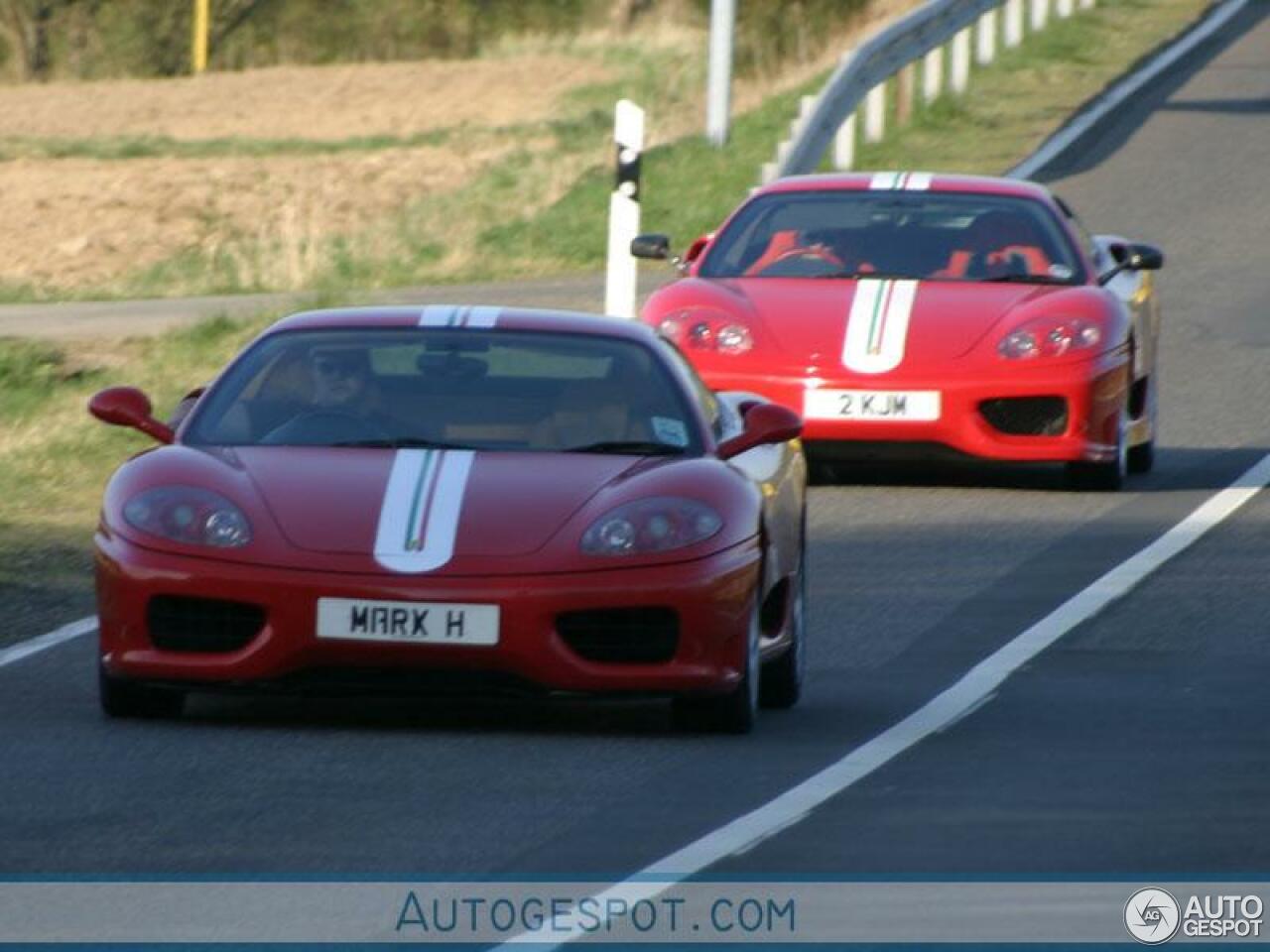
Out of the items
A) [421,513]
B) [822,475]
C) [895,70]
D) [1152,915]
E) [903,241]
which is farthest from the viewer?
[895,70]

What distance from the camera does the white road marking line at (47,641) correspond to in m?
11.1

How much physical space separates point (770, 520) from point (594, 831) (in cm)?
233

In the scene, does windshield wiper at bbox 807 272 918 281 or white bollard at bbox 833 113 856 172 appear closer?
windshield wiper at bbox 807 272 918 281

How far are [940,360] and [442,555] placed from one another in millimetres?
6374

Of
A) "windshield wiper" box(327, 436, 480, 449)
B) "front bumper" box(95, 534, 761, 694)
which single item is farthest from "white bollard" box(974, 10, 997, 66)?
"front bumper" box(95, 534, 761, 694)

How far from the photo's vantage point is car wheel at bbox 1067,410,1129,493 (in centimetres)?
1587

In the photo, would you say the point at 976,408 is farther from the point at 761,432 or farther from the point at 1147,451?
the point at 761,432

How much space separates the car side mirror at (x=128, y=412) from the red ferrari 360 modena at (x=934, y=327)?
530 cm

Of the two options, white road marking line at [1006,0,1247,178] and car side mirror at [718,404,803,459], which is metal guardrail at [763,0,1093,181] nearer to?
white road marking line at [1006,0,1247,178]

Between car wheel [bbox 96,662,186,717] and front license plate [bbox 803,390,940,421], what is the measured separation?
599 centimetres

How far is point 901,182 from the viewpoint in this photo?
55.9 ft

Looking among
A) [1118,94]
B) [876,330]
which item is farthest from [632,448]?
[1118,94]

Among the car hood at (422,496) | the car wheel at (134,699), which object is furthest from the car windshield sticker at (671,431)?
the car wheel at (134,699)

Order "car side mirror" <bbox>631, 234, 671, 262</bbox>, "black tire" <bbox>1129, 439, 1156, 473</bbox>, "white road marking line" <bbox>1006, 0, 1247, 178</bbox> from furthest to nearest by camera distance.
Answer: "white road marking line" <bbox>1006, 0, 1247, 178</bbox> < "car side mirror" <bbox>631, 234, 671, 262</bbox> < "black tire" <bbox>1129, 439, 1156, 473</bbox>
